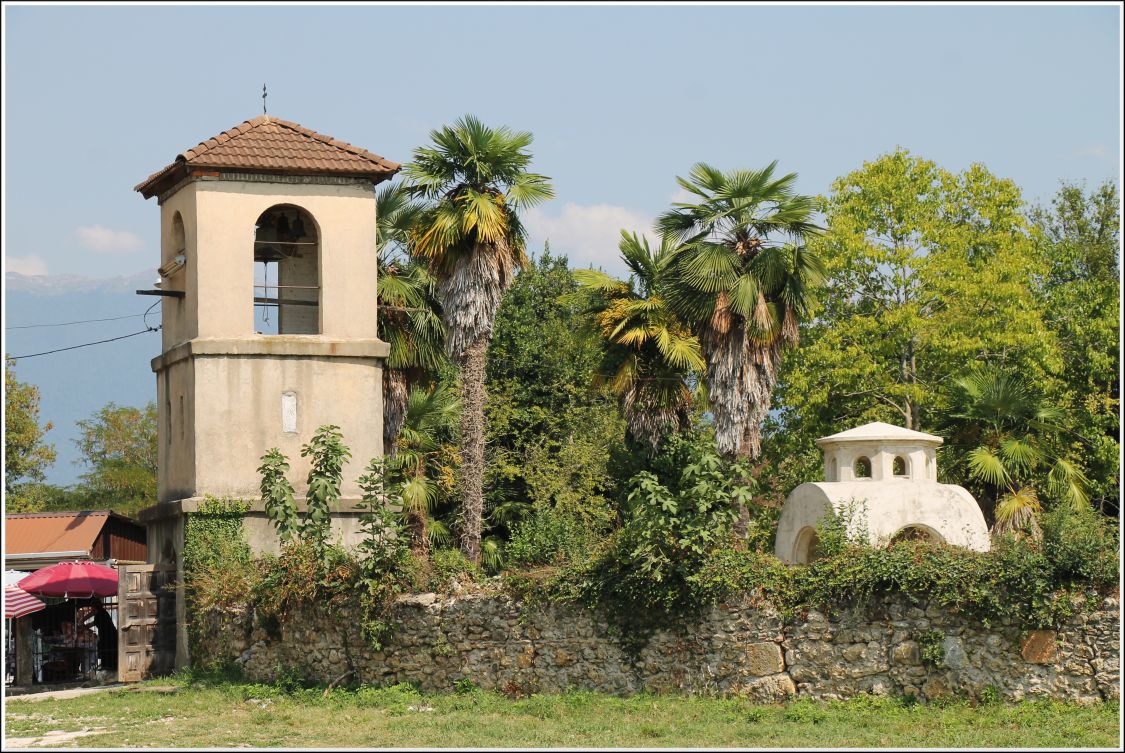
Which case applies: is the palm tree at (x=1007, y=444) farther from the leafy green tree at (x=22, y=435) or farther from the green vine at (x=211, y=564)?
the leafy green tree at (x=22, y=435)

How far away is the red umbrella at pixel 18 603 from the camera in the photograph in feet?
95.2

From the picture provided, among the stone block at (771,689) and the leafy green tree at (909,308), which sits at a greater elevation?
the leafy green tree at (909,308)

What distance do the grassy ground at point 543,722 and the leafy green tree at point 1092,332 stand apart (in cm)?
1920

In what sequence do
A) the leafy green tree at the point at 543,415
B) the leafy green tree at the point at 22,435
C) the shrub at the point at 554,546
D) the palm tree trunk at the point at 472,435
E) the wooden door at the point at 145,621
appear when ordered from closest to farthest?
the shrub at the point at 554,546
the wooden door at the point at 145,621
the palm tree trunk at the point at 472,435
the leafy green tree at the point at 543,415
the leafy green tree at the point at 22,435

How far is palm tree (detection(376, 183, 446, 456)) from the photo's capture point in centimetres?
3259

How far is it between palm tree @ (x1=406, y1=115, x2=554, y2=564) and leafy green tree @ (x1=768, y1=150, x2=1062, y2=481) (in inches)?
398

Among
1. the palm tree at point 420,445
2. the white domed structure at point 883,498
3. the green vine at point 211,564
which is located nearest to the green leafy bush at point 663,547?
the white domed structure at point 883,498

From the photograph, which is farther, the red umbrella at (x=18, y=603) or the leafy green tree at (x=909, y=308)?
the leafy green tree at (x=909, y=308)

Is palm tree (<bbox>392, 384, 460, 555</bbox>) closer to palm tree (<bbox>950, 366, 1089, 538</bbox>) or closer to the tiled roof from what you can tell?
the tiled roof

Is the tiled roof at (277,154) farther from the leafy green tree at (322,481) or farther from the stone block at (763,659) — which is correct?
the stone block at (763,659)

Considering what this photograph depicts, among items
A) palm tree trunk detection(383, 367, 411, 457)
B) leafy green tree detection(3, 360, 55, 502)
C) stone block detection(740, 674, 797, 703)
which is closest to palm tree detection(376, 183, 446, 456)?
palm tree trunk detection(383, 367, 411, 457)

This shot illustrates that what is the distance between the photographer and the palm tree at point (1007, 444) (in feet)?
107

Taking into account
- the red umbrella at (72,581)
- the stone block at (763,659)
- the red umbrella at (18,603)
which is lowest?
the stone block at (763,659)

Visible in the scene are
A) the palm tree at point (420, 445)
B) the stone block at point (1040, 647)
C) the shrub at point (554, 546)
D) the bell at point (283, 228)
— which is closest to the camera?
the stone block at point (1040, 647)
